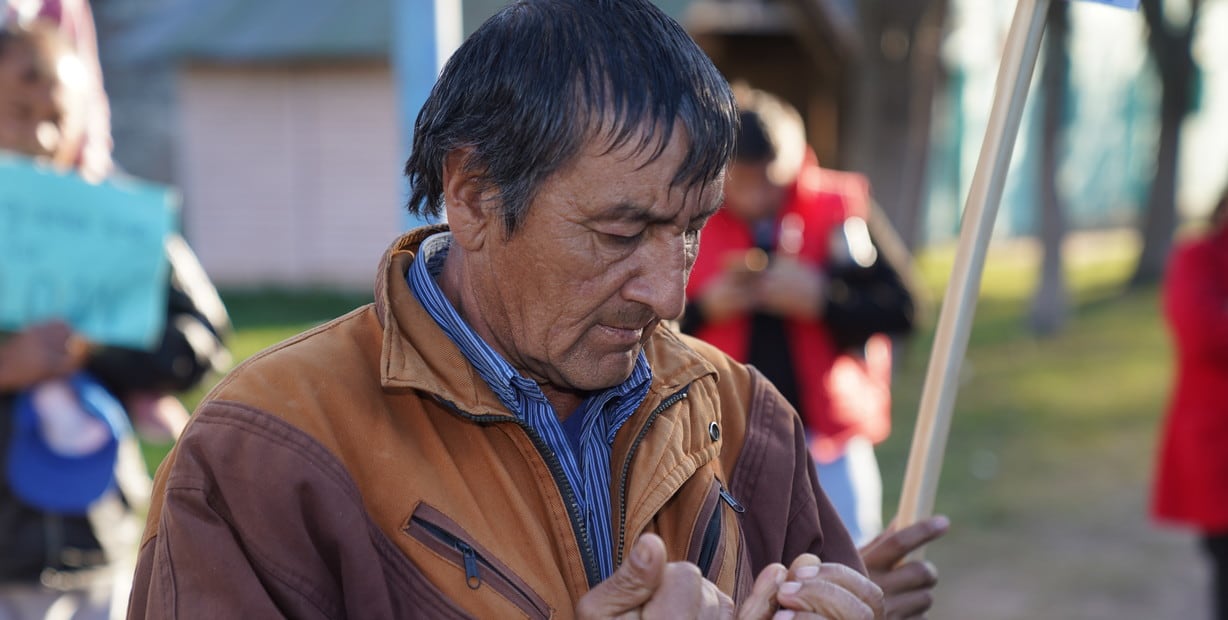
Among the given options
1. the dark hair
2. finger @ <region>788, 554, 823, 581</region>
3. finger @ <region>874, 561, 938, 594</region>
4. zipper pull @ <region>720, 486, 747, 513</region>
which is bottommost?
finger @ <region>874, 561, 938, 594</region>

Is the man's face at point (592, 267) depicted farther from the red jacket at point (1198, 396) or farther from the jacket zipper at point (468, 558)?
the red jacket at point (1198, 396)

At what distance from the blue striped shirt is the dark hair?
156 millimetres

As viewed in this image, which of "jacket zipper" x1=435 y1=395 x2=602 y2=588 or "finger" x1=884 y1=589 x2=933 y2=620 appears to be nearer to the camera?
"jacket zipper" x1=435 y1=395 x2=602 y2=588

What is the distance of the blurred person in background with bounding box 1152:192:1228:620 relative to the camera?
4.25 meters

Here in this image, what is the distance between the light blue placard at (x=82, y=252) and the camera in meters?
2.87

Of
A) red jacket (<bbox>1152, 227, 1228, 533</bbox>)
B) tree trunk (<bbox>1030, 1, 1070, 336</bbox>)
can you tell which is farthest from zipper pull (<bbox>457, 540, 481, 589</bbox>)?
tree trunk (<bbox>1030, 1, 1070, 336</bbox>)

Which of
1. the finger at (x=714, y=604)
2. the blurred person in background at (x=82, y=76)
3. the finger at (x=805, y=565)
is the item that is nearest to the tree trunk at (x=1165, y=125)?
the blurred person in background at (x=82, y=76)

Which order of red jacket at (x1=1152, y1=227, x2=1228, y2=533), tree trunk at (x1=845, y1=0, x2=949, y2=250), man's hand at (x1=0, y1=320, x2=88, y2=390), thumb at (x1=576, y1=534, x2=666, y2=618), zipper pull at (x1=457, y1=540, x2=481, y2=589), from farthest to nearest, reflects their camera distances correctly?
1. tree trunk at (x1=845, y1=0, x2=949, y2=250)
2. red jacket at (x1=1152, y1=227, x2=1228, y2=533)
3. man's hand at (x1=0, y1=320, x2=88, y2=390)
4. zipper pull at (x1=457, y1=540, x2=481, y2=589)
5. thumb at (x1=576, y1=534, x2=666, y2=618)

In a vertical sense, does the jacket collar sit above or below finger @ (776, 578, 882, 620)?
above

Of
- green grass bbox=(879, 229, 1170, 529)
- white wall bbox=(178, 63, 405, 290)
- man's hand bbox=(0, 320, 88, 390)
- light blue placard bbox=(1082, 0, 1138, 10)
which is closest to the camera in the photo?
light blue placard bbox=(1082, 0, 1138, 10)

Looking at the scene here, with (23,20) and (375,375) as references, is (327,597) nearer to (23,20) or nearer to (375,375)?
(375,375)

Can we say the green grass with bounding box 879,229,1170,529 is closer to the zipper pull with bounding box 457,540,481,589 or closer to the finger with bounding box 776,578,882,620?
the finger with bounding box 776,578,882,620

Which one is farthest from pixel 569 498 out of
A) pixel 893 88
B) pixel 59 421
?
pixel 893 88

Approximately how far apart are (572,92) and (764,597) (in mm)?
637
